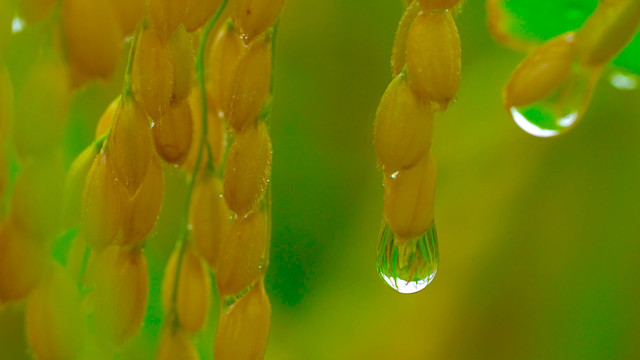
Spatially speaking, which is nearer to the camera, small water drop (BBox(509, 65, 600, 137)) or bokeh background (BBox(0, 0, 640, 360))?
small water drop (BBox(509, 65, 600, 137))

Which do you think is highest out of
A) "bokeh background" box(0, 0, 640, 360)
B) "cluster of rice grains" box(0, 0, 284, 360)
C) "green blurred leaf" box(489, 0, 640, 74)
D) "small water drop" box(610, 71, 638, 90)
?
"small water drop" box(610, 71, 638, 90)

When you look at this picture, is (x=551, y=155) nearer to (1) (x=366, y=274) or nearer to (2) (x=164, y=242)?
(1) (x=366, y=274)

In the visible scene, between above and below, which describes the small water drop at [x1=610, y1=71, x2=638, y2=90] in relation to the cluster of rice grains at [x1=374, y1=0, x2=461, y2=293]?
above

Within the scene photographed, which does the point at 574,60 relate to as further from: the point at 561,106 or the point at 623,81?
the point at 623,81

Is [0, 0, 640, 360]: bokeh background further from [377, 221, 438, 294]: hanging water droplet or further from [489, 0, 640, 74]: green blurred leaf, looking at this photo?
[377, 221, 438, 294]: hanging water droplet

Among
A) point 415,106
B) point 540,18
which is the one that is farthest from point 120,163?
point 540,18

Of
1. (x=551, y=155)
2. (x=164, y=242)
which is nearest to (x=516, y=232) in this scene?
(x=551, y=155)

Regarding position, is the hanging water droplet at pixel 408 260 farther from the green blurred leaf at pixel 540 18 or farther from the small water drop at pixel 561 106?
the green blurred leaf at pixel 540 18

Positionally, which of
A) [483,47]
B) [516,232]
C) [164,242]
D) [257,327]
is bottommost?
[257,327]

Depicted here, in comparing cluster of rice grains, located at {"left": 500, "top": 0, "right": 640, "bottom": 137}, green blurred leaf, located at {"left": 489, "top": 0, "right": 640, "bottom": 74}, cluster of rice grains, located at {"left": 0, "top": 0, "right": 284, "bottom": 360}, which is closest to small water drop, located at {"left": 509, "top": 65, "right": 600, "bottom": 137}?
cluster of rice grains, located at {"left": 500, "top": 0, "right": 640, "bottom": 137}
